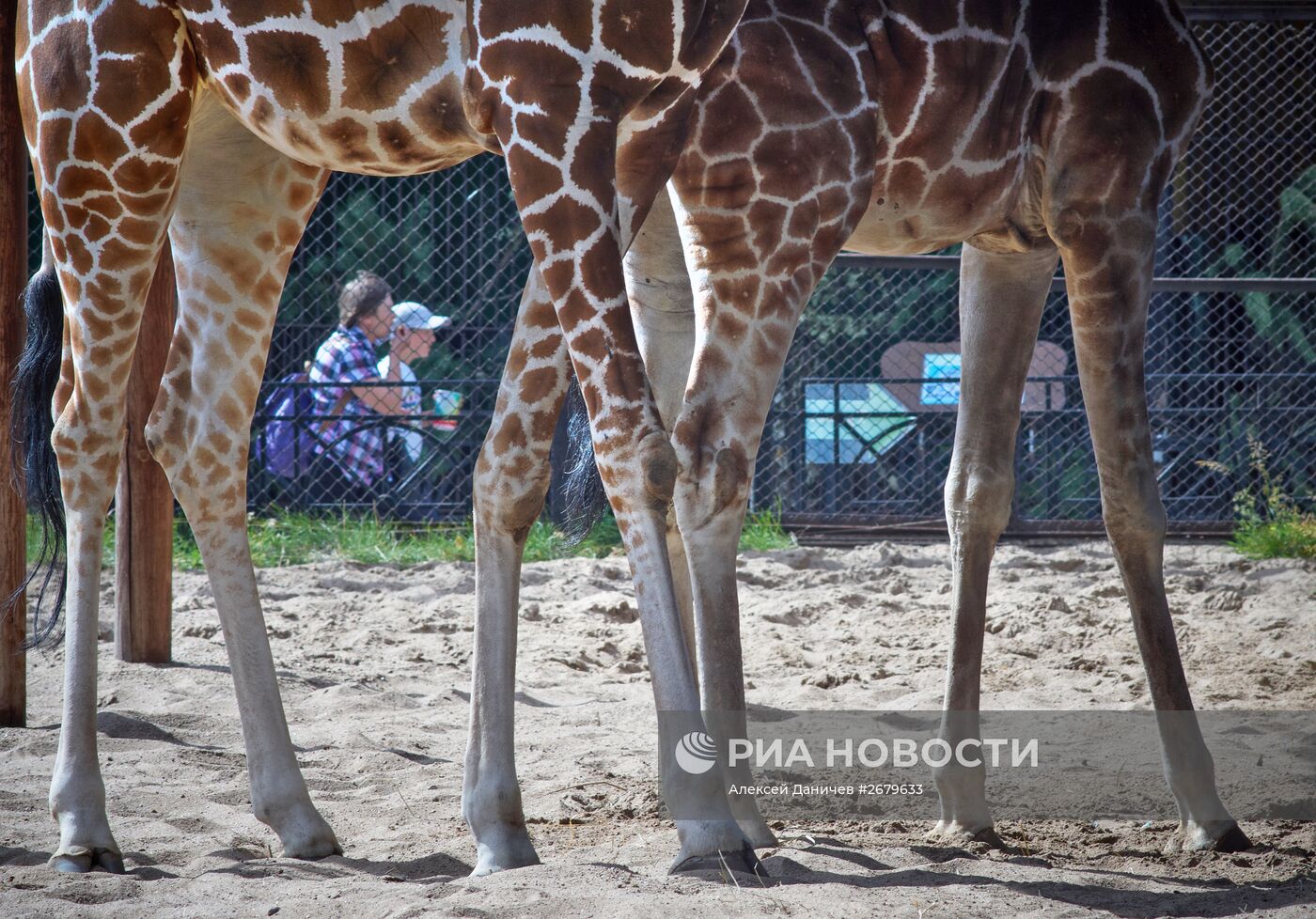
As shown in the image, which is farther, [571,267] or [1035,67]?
[1035,67]

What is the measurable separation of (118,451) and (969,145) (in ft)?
7.03

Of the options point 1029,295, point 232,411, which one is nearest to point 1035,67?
point 1029,295

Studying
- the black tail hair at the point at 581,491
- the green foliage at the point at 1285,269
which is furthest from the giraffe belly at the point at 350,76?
the green foliage at the point at 1285,269

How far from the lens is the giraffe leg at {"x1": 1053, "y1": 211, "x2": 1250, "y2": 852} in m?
2.96

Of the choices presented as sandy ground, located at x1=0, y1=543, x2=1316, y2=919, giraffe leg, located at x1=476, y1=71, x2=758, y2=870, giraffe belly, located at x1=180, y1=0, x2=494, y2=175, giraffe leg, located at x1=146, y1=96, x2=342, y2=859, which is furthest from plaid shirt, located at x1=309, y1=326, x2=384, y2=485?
giraffe leg, located at x1=476, y1=71, x2=758, y2=870

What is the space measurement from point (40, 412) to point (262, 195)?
3.04 feet

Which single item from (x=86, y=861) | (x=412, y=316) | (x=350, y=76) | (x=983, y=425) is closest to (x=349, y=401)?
(x=412, y=316)

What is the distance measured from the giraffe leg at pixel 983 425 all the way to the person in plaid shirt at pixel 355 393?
17.1ft

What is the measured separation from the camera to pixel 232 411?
2.96 m

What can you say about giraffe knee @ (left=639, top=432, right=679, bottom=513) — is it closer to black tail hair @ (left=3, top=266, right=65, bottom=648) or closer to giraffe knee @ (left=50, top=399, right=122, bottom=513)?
giraffe knee @ (left=50, top=399, right=122, bottom=513)

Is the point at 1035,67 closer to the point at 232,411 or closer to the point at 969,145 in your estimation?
the point at 969,145

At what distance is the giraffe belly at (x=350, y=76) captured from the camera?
7.48 ft

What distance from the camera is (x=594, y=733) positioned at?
3867mm

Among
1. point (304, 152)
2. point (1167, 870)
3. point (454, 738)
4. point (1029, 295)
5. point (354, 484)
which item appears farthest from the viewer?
point (354, 484)
